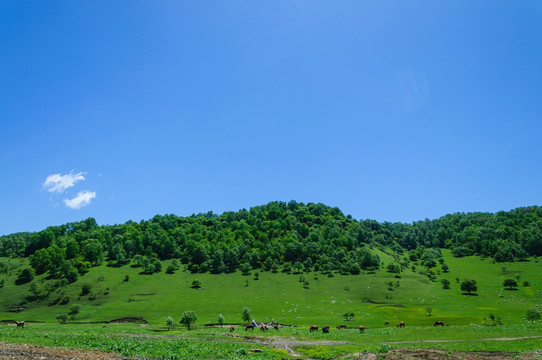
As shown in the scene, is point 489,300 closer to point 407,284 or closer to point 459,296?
point 459,296

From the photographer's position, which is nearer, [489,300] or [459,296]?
[489,300]

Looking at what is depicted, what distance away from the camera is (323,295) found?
457 feet

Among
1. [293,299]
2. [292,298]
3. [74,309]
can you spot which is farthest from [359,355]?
[74,309]

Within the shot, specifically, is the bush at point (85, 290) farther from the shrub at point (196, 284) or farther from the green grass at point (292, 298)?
the shrub at point (196, 284)

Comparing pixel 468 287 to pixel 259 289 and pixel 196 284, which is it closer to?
pixel 259 289

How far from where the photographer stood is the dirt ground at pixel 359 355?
93.1ft

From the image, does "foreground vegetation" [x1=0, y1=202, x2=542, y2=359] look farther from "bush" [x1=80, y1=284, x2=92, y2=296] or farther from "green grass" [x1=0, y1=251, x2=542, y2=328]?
"green grass" [x1=0, y1=251, x2=542, y2=328]

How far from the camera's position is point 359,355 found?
32.5 metres

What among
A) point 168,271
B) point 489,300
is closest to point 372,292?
point 489,300

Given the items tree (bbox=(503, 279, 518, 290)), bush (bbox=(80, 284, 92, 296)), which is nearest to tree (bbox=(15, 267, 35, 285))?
bush (bbox=(80, 284, 92, 296))

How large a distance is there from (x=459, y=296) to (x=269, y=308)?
86950 mm

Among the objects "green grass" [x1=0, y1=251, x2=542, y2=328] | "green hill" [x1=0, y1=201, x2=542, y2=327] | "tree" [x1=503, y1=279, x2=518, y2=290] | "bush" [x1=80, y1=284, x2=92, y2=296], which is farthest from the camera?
"tree" [x1=503, y1=279, x2=518, y2=290]

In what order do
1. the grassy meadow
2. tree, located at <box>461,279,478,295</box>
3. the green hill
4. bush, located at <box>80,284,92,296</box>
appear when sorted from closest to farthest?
1. the grassy meadow
2. the green hill
3. bush, located at <box>80,284,92,296</box>
4. tree, located at <box>461,279,478,295</box>

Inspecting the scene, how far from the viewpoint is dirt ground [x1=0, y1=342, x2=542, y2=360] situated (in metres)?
28.4
